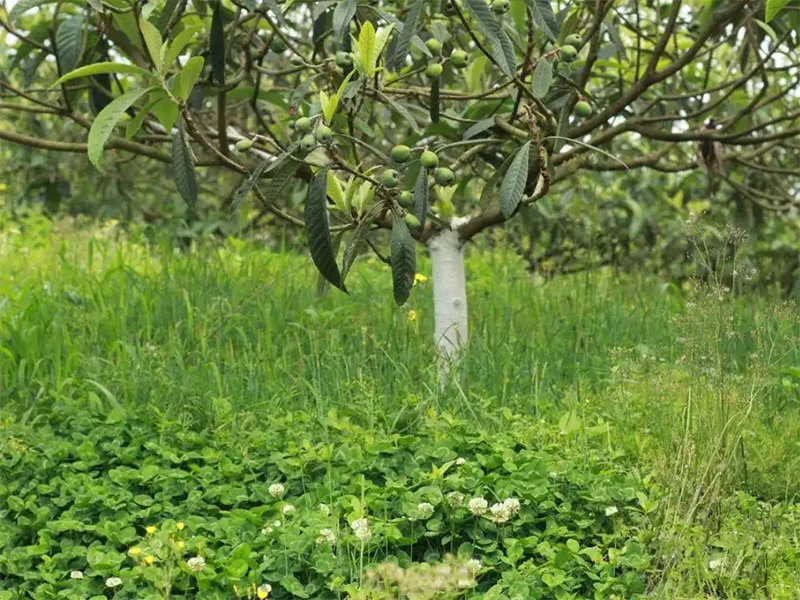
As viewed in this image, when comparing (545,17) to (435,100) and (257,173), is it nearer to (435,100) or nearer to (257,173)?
(435,100)

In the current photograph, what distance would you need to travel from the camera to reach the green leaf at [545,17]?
2.51m

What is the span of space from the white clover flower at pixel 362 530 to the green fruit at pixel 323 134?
853mm

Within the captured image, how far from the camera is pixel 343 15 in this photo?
8.61 ft

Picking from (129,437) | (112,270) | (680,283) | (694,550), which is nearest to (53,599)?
(129,437)

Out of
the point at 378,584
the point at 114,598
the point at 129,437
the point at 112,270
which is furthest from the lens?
the point at 112,270

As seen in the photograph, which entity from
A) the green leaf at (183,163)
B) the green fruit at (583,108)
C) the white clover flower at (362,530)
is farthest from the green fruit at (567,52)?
the white clover flower at (362,530)

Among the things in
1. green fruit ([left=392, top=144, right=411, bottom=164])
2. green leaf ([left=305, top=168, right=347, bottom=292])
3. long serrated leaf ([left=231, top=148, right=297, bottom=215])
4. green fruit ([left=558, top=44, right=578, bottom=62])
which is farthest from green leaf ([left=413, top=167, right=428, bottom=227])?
green fruit ([left=558, top=44, right=578, bottom=62])

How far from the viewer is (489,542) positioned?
101 inches

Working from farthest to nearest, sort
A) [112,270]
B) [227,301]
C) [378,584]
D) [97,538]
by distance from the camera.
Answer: [112,270]
[227,301]
[97,538]
[378,584]

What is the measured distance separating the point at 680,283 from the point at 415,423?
4677 millimetres

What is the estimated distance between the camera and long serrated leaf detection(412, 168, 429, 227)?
103 inches

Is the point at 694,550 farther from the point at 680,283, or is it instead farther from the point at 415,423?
the point at 680,283

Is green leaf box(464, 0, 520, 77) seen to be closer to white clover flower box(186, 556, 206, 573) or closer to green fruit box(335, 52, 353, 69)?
→ green fruit box(335, 52, 353, 69)

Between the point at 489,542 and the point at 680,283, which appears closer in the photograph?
the point at 489,542
